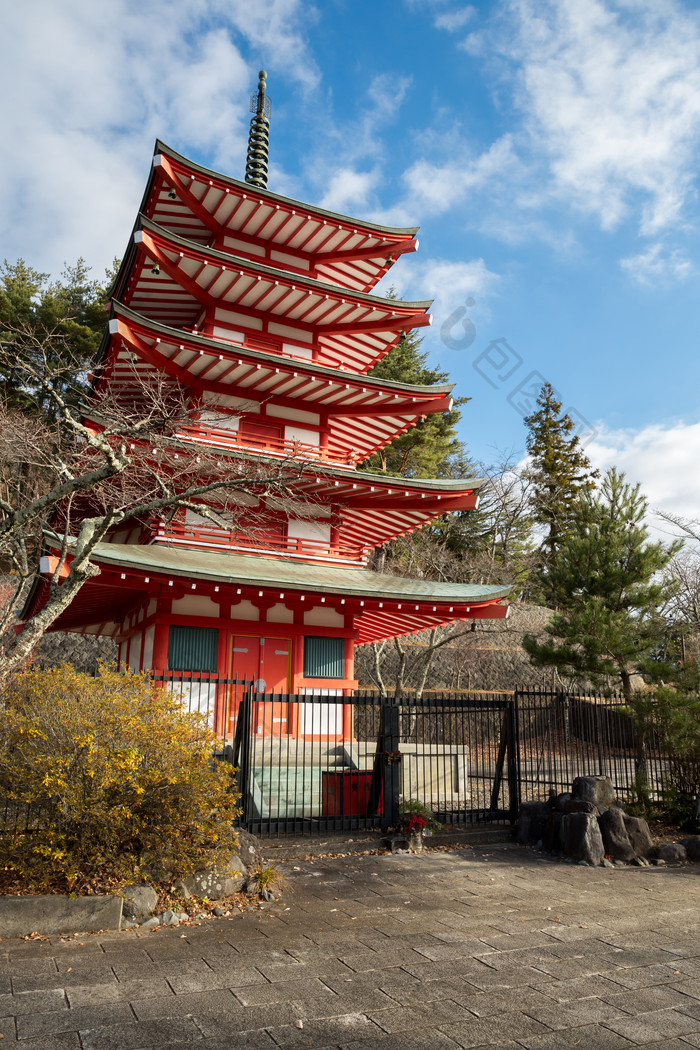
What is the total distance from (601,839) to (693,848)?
1453mm

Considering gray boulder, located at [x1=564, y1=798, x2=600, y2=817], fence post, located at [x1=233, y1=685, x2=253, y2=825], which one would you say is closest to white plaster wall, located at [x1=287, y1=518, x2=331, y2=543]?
fence post, located at [x1=233, y1=685, x2=253, y2=825]

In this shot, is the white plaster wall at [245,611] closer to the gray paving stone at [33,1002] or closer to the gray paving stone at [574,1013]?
the gray paving stone at [33,1002]

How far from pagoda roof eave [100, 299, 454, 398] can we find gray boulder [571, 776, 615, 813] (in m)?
10.3

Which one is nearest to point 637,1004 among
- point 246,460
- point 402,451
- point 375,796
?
point 375,796

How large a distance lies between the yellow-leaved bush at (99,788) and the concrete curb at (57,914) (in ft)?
0.87

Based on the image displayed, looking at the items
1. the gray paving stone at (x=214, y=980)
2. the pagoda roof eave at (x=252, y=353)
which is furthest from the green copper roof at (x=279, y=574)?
the gray paving stone at (x=214, y=980)

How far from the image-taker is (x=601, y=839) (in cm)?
1049

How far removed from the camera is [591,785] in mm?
11586

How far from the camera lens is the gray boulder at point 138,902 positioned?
6.73 meters

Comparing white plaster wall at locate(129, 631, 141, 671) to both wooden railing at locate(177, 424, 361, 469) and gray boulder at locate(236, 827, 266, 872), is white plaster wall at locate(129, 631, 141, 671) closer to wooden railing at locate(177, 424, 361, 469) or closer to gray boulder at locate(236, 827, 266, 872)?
wooden railing at locate(177, 424, 361, 469)

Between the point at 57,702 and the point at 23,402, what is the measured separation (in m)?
A: 28.2

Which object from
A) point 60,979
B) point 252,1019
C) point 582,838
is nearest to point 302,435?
point 582,838

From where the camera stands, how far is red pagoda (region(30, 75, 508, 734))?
15.4m

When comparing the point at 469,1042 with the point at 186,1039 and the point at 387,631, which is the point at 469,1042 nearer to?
the point at 186,1039
